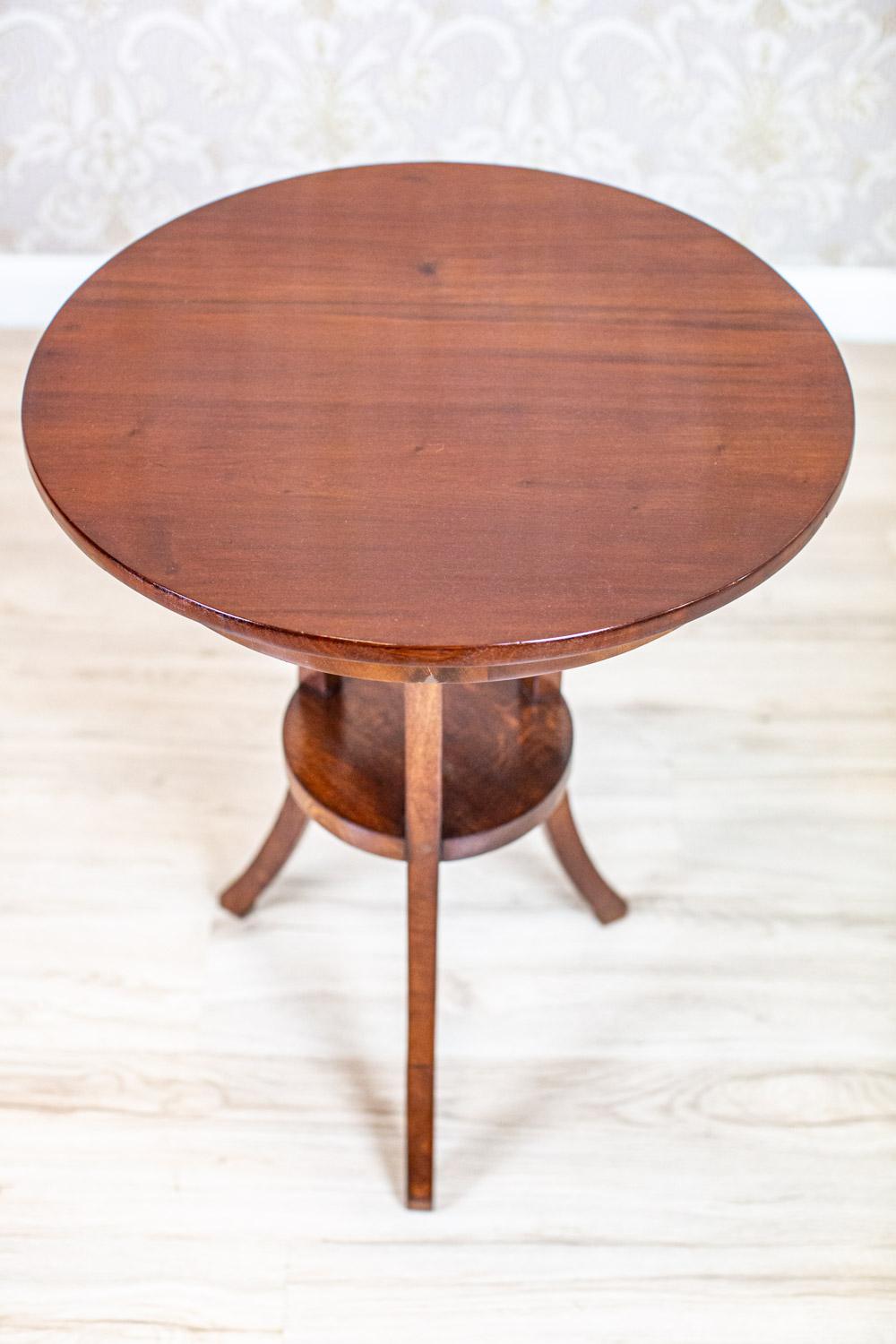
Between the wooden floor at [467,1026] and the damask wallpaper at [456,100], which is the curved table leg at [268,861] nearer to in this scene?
the wooden floor at [467,1026]

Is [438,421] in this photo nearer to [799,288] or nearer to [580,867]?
[580,867]

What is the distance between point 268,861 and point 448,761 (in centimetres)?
29

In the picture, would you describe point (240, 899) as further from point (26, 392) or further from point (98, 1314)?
point (26, 392)

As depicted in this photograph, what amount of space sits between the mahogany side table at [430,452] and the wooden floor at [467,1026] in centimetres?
13

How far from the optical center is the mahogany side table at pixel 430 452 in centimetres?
82

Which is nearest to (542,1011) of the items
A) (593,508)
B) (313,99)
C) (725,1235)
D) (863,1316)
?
(725,1235)

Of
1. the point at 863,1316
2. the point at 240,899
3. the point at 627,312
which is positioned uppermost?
the point at 627,312

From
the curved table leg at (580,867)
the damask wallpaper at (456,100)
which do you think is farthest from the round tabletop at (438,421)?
the damask wallpaper at (456,100)

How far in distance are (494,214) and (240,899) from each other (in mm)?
800

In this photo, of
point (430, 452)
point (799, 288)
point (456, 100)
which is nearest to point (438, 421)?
point (430, 452)

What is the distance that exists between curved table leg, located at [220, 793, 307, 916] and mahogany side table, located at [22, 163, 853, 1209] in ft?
0.06

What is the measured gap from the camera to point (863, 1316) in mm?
1111

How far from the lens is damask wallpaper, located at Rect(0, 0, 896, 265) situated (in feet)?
6.65

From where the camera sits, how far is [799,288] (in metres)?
2.30
